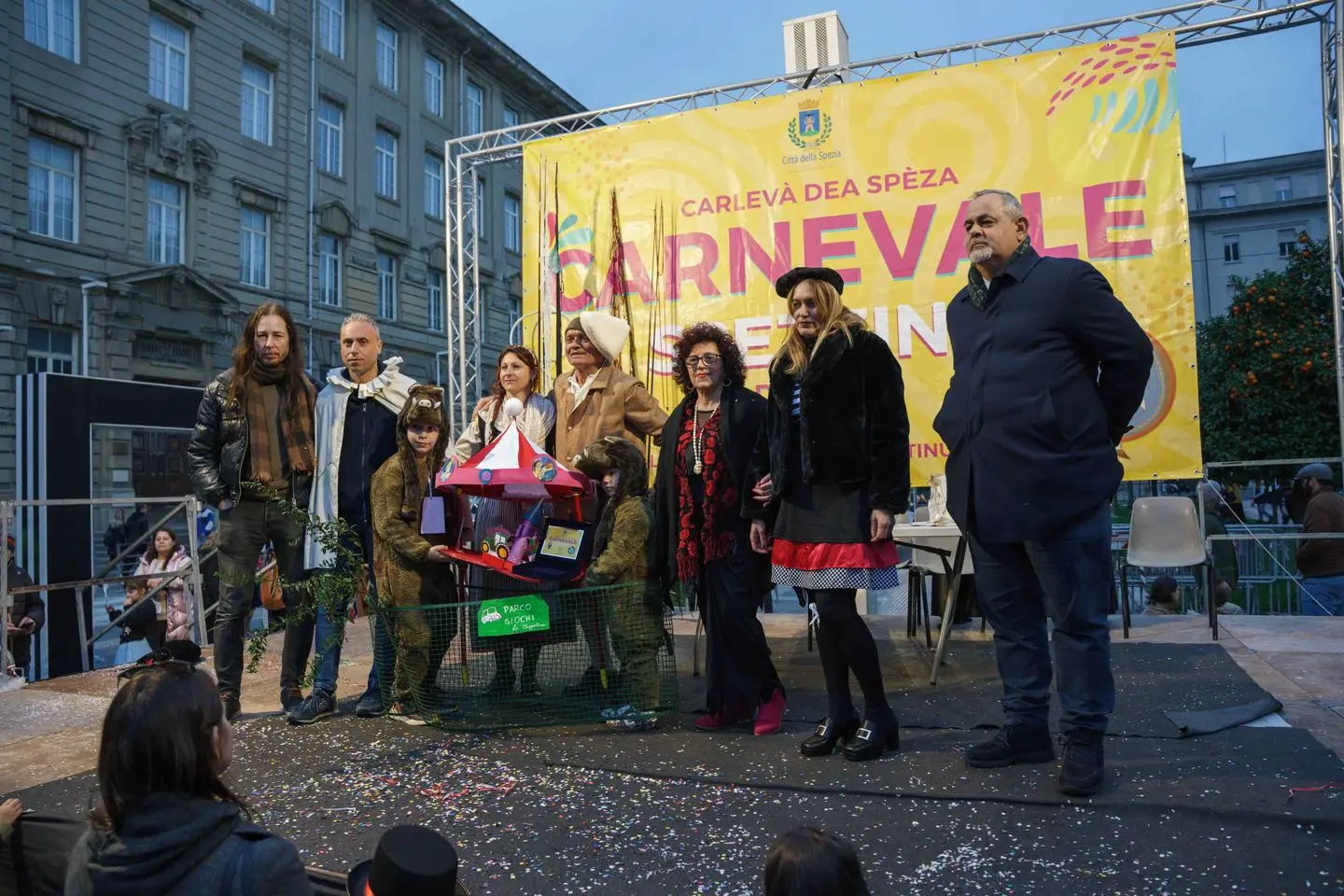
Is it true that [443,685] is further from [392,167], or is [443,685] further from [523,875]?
[392,167]

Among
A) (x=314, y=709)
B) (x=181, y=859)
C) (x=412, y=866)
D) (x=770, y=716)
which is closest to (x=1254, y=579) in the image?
(x=770, y=716)

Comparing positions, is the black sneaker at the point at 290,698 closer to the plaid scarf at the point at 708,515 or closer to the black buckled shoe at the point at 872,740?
the plaid scarf at the point at 708,515

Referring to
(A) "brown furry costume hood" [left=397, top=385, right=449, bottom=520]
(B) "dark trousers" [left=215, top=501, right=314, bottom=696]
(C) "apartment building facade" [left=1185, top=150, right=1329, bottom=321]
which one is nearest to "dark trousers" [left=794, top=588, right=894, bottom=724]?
(A) "brown furry costume hood" [left=397, top=385, right=449, bottom=520]

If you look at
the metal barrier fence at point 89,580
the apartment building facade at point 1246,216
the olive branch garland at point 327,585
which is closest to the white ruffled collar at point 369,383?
the olive branch garland at point 327,585

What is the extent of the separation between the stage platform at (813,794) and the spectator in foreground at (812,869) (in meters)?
0.86

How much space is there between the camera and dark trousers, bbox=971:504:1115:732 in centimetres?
266

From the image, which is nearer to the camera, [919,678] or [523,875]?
[523,875]

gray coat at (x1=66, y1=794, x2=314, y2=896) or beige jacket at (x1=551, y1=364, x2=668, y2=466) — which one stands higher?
beige jacket at (x1=551, y1=364, x2=668, y2=466)

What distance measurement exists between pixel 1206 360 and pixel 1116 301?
56.4 ft

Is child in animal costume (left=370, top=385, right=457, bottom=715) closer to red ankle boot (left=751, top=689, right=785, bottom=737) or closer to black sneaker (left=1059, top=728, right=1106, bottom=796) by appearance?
red ankle boot (left=751, top=689, right=785, bottom=737)

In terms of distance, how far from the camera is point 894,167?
652 cm

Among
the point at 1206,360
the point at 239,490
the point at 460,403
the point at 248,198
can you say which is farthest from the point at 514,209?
the point at 239,490

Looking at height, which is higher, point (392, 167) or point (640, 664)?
point (392, 167)

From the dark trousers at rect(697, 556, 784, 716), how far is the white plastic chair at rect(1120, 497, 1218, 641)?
3.20m
